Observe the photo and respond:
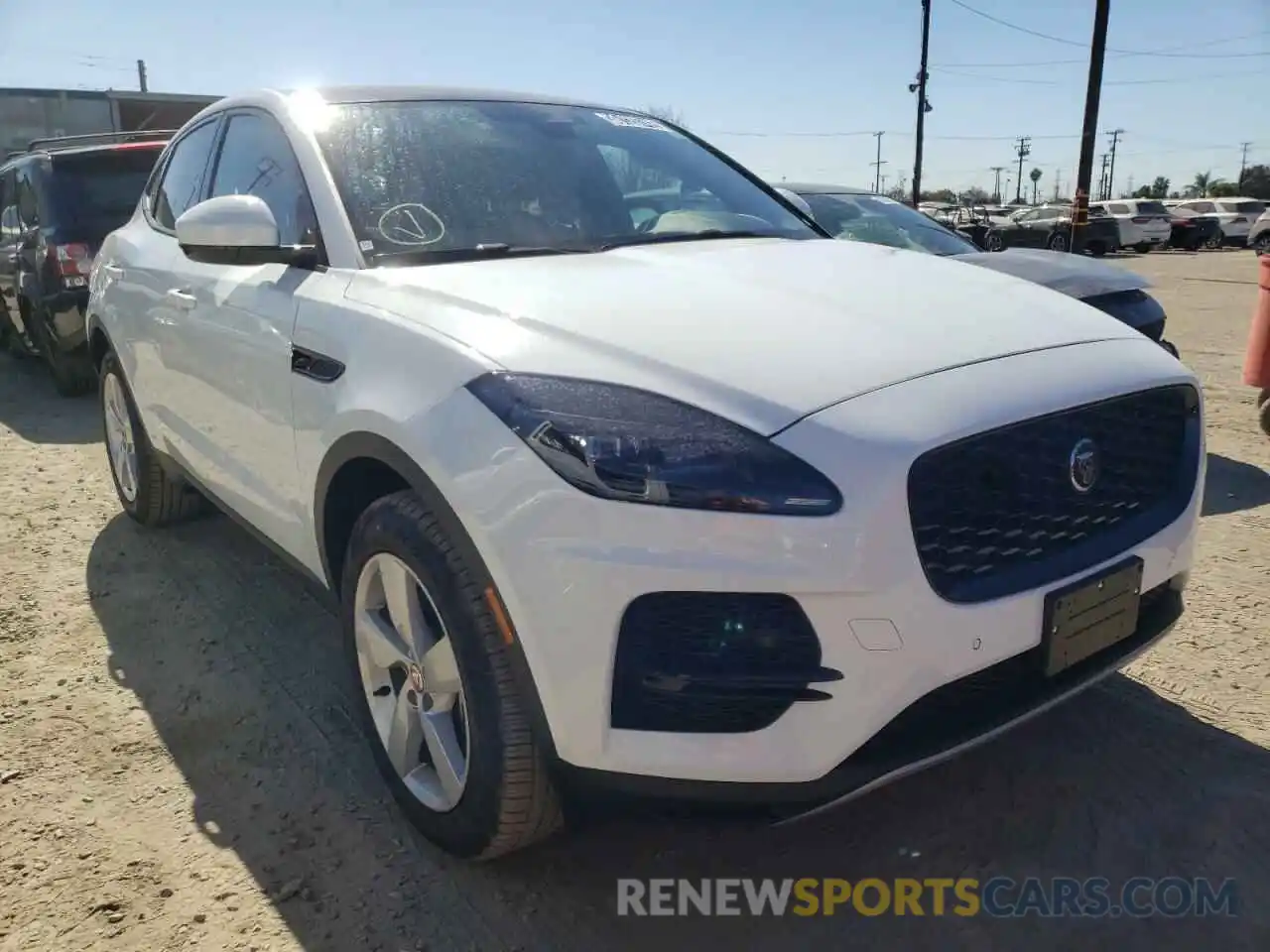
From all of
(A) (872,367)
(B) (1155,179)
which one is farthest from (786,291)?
(B) (1155,179)

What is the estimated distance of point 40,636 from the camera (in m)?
3.56

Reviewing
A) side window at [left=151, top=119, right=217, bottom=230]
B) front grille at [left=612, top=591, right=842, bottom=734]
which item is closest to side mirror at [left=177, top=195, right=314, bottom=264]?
side window at [left=151, top=119, right=217, bottom=230]

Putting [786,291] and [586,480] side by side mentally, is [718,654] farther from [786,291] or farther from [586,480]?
[786,291]

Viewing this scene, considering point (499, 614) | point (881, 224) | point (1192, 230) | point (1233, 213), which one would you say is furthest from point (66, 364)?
point (1233, 213)

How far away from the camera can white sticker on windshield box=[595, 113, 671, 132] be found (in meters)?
3.50

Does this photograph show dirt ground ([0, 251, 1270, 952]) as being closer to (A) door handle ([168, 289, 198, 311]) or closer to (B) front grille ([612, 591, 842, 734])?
(B) front grille ([612, 591, 842, 734])

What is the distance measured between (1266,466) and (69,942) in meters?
5.46

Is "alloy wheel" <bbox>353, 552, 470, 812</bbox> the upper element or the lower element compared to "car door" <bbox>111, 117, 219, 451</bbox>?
lower

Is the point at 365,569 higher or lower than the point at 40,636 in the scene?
higher

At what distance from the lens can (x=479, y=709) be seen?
1975mm

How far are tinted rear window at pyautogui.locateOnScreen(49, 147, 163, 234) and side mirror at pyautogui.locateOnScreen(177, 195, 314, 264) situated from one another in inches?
205

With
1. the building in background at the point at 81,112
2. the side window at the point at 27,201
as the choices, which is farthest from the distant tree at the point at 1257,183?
the side window at the point at 27,201

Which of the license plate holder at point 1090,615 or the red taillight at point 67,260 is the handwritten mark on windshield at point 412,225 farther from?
the red taillight at point 67,260

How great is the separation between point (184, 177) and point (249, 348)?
159 centimetres
